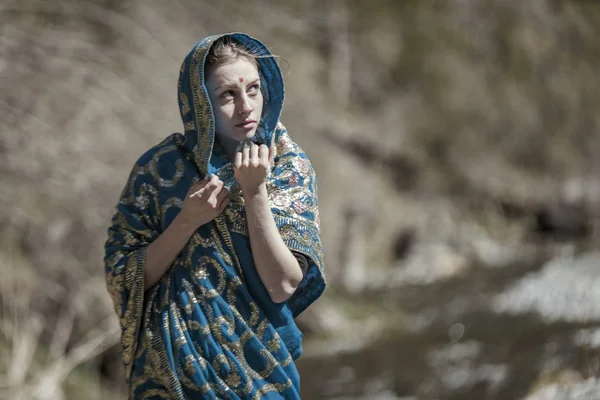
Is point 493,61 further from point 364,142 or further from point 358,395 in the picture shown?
point 358,395

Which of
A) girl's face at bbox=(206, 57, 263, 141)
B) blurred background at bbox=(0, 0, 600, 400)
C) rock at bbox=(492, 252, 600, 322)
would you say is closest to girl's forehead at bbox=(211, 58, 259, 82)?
girl's face at bbox=(206, 57, 263, 141)

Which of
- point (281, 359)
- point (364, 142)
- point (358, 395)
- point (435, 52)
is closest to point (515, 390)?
point (358, 395)

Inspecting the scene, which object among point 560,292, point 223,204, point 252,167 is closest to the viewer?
point 252,167

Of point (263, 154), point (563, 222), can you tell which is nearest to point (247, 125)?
point (263, 154)

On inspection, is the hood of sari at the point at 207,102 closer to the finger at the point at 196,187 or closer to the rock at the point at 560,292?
the finger at the point at 196,187

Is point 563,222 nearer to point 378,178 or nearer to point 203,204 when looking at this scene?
point 378,178

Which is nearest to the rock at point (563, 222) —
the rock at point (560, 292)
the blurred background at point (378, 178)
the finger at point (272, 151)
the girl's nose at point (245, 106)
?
the blurred background at point (378, 178)

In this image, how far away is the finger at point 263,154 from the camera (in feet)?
7.13

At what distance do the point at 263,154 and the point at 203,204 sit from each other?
20cm

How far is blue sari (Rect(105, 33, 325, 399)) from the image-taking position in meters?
2.24

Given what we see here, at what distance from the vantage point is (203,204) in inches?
87.6

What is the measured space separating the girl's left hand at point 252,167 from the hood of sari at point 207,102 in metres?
0.13

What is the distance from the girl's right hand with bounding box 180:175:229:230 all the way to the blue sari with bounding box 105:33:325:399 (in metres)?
0.06

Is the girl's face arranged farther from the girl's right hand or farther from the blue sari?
the girl's right hand
